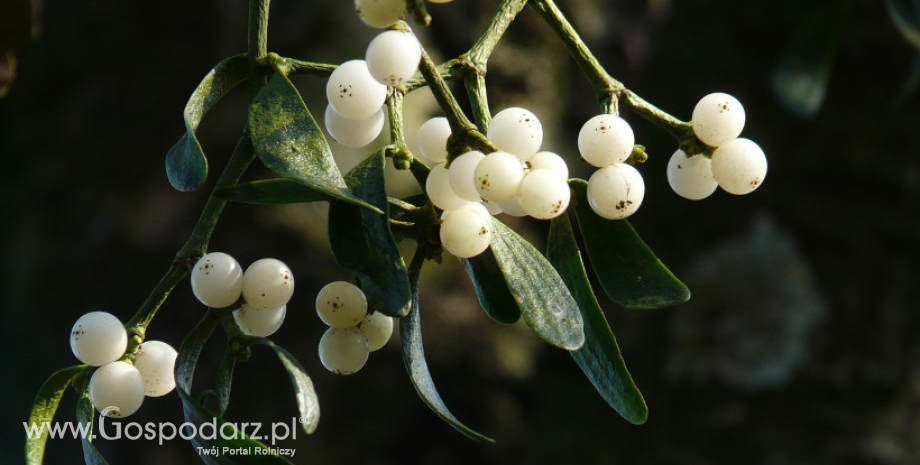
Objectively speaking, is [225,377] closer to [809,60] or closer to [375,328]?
[375,328]

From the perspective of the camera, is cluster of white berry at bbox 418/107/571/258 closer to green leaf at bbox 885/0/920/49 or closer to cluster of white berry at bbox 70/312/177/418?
cluster of white berry at bbox 70/312/177/418

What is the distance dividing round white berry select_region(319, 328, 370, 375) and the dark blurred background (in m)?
0.72

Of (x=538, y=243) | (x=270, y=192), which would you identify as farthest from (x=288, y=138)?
(x=538, y=243)

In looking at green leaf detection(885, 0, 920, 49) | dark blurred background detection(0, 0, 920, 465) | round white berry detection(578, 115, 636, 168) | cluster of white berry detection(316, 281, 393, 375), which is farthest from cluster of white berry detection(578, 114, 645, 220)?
dark blurred background detection(0, 0, 920, 465)

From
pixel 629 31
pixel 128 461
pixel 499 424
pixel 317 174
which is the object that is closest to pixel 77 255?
pixel 128 461

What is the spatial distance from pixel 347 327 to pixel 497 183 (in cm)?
9

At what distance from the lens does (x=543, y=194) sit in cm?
33

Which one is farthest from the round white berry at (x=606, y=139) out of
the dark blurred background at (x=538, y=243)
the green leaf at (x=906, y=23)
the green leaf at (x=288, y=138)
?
the dark blurred background at (x=538, y=243)

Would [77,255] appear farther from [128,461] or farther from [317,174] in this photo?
[317,174]

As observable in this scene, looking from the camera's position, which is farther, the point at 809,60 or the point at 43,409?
A: the point at 809,60

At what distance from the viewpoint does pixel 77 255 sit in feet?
4.04

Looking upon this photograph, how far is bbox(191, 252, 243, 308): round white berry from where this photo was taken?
34cm

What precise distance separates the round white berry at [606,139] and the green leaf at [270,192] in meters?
0.11

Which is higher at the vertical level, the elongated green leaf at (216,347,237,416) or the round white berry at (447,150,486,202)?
the round white berry at (447,150,486,202)
